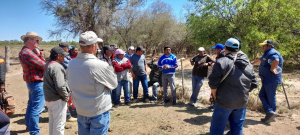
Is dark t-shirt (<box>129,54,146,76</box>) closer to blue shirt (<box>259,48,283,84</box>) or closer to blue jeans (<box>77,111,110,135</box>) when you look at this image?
blue shirt (<box>259,48,283,84</box>)

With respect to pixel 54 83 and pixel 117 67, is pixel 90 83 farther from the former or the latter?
pixel 117 67

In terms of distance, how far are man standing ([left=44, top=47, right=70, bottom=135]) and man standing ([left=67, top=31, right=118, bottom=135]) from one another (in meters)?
0.83

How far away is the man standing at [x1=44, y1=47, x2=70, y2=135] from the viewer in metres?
3.02

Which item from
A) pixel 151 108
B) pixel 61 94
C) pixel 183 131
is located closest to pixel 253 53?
pixel 151 108

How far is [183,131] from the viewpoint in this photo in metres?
4.16

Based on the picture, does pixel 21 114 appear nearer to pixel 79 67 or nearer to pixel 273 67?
pixel 79 67

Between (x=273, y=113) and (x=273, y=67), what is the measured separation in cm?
109

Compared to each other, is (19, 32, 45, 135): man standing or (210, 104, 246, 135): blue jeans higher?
(19, 32, 45, 135): man standing

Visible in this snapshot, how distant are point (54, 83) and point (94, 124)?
3.99 feet

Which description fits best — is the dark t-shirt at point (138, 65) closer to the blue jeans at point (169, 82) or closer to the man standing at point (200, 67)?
the blue jeans at point (169, 82)

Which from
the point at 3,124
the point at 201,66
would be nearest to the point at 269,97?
the point at 201,66

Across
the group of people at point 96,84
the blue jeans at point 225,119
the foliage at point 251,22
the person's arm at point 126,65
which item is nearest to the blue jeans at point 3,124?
the group of people at point 96,84

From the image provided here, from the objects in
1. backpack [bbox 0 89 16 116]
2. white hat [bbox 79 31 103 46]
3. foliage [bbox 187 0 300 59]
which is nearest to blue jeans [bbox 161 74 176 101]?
white hat [bbox 79 31 103 46]

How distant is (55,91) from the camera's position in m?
3.06
